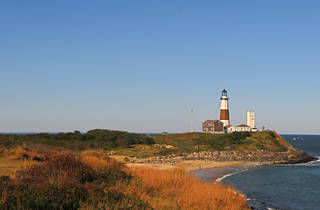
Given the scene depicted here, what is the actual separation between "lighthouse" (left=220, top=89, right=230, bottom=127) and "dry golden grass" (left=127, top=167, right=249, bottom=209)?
74.0m

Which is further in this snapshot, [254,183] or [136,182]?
[254,183]

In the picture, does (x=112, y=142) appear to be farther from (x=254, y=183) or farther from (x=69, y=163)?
(x=69, y=163)

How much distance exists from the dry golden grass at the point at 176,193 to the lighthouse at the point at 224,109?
243 ft

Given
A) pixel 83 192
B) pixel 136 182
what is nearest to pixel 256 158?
pixel 136 182

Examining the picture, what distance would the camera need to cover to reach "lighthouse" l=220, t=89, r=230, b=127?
9094cm

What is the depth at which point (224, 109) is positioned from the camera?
9262 centimetres

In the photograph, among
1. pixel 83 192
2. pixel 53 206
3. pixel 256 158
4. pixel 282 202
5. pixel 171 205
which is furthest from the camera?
pixel 256 158

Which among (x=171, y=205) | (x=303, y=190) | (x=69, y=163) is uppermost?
(x=69, y=163)

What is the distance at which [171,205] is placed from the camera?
42.4ft

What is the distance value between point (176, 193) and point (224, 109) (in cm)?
7942

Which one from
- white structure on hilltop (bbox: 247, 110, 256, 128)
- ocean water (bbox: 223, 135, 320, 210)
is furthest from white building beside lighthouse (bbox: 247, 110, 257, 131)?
ocean water (bbox: 223, 135, 320, 210)

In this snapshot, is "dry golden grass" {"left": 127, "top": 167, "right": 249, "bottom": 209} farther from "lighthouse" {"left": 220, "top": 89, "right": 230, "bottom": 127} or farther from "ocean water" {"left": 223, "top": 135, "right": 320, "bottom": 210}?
"lighthouse" {"left": 220, "top": 89, "right": 230, "bottom": 127}

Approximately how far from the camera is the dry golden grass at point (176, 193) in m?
12.8

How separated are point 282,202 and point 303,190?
24.7 feet
